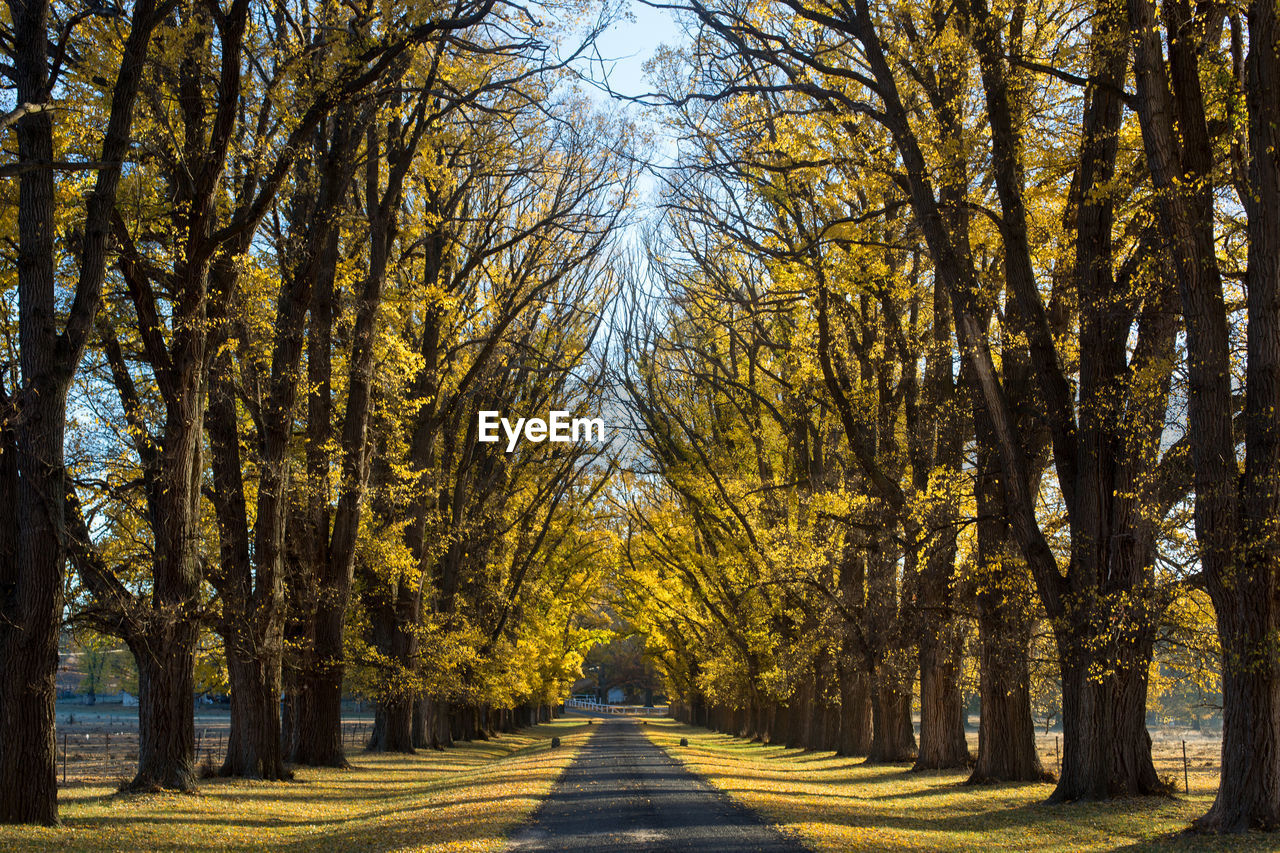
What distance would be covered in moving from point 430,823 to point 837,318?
46.3 ft

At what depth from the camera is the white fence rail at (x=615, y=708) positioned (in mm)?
123938

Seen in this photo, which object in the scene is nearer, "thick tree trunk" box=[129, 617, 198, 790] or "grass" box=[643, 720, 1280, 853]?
"grass" box=[643, 720, 1280, 853]

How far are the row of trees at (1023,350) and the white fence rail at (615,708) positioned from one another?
9882cm

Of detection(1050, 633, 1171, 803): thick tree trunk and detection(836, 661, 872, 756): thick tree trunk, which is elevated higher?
detection(1050, 633, 1171, 803): thick tree trunk

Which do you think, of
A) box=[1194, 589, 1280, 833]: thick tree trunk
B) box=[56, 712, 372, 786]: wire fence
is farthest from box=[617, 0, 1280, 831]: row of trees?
box=[56, 712, 372, 786]: wire fence

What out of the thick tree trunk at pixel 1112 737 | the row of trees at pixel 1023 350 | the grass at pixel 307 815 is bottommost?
the grass at pixel 307 815

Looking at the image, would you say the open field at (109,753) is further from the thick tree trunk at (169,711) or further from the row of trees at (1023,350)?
the row of trees at (1023,350)

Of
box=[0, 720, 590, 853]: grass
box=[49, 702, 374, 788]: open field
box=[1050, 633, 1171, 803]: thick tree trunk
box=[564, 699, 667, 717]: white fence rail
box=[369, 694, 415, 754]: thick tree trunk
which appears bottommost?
box=[564, 699, 667, 717]: white fence rail

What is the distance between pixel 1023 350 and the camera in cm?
1630

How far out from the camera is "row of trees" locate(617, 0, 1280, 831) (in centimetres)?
1069

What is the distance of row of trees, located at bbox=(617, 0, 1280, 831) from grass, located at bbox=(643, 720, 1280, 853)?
2.43ft

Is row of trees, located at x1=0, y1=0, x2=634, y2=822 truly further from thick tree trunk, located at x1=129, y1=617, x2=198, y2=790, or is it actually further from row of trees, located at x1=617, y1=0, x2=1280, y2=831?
row of trees, located at x1=617, y1=0, x2=1280, y2=831

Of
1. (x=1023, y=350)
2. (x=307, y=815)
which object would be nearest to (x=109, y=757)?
(x=307, y=815)

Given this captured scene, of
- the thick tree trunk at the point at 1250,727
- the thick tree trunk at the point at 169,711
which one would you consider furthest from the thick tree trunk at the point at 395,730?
the thick tree trunk at the point at 1250,727
